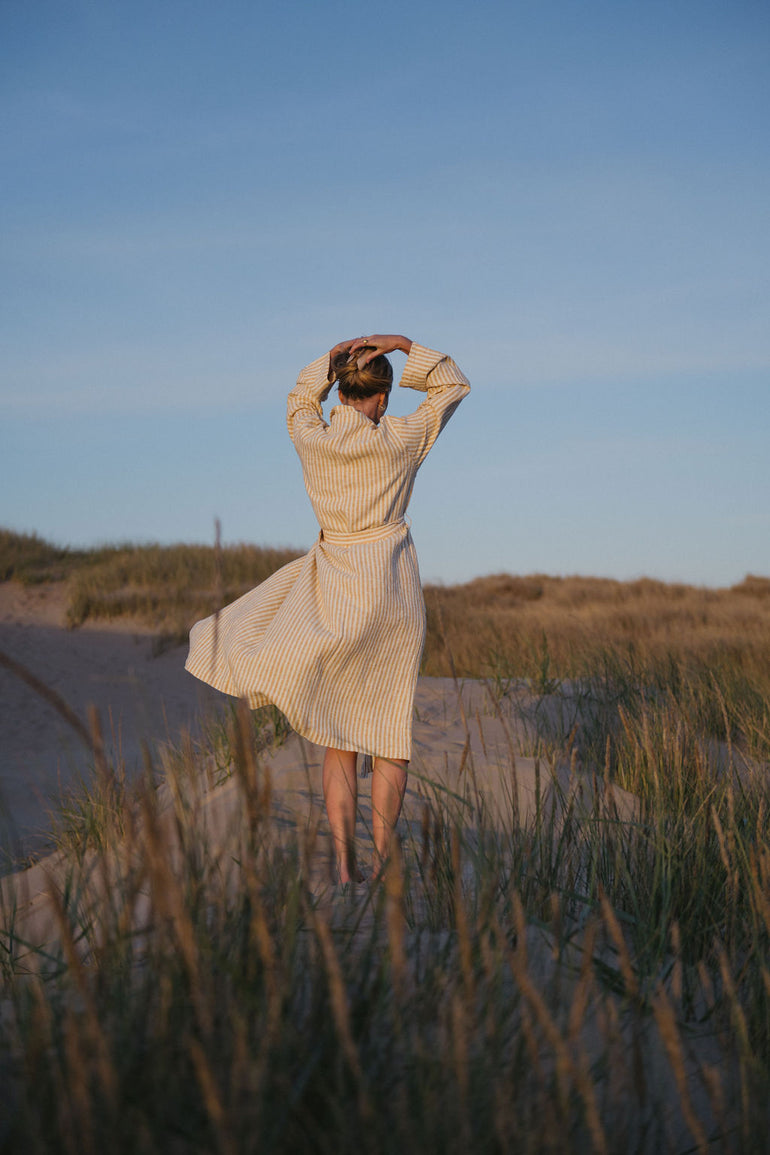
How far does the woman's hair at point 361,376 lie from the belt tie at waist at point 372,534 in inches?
18.6

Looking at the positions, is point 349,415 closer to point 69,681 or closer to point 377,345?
point 377,345

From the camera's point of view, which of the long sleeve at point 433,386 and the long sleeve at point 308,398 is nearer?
the long sleeve at point 433,386

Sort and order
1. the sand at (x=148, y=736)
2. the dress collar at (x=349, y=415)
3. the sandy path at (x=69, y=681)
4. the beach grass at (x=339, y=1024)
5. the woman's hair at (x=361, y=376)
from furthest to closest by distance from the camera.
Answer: the sandy path at (x=69, y=681)
the sand at (x=148, y=736)
the woman's hair at (x=361, y=376)
the dress collar at (x=349, y=415)
the beach grass at (x=339, y=1024)

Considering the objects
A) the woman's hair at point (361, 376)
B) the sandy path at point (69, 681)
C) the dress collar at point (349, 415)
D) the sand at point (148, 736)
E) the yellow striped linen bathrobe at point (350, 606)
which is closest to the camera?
the yellow striped linen bathrobe at point (350, 606)

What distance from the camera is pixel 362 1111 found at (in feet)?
3.54

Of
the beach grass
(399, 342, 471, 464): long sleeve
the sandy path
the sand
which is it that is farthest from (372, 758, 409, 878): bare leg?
the sandy path

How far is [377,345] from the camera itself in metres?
3.12

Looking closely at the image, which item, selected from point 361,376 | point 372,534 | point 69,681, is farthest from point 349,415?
point 69,681

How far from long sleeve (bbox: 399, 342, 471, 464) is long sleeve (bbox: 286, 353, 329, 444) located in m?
0.32

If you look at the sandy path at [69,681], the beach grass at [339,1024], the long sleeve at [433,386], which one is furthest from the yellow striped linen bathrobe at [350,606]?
the sandy path at [69,681]

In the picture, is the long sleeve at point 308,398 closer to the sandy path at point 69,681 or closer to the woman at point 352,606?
the woman at point 352,606

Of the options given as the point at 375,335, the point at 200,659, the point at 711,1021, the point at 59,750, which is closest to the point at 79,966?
the point at 711,1021

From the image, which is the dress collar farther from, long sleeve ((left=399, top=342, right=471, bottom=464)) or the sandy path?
the sandy path

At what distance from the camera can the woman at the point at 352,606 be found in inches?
114
